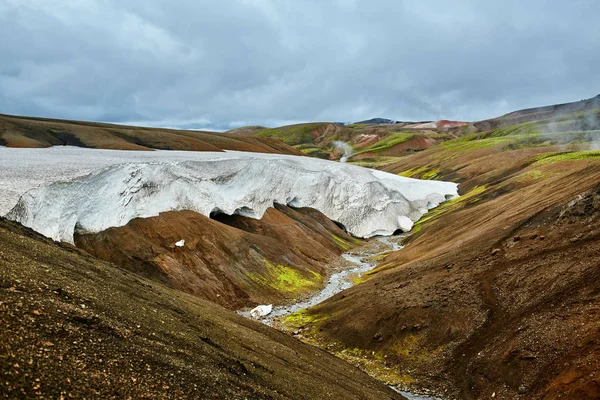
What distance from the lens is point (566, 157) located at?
98.6 metres

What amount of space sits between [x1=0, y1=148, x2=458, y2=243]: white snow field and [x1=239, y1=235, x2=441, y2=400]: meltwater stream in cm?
885

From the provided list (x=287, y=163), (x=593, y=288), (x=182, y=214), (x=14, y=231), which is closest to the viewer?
(x=14, y=231)

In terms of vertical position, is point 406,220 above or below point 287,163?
below

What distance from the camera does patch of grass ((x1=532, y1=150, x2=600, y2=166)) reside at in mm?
92256

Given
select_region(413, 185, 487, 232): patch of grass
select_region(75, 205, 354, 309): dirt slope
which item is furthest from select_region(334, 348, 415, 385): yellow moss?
select_region(413, 185, 487, 232): patch of grass

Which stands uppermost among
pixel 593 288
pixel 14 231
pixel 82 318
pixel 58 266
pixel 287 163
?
pixel 287 163

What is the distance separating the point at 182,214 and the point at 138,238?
902 cm

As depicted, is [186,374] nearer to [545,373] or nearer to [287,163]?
[545,373]

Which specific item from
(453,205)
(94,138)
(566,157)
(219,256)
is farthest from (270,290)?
(94,138)

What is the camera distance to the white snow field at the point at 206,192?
48.7m

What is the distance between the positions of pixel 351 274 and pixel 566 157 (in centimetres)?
6483

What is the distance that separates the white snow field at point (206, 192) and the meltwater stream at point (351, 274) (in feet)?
29.0

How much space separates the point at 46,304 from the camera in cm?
1748

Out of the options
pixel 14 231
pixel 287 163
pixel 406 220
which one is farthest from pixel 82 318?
pixel 406 220
